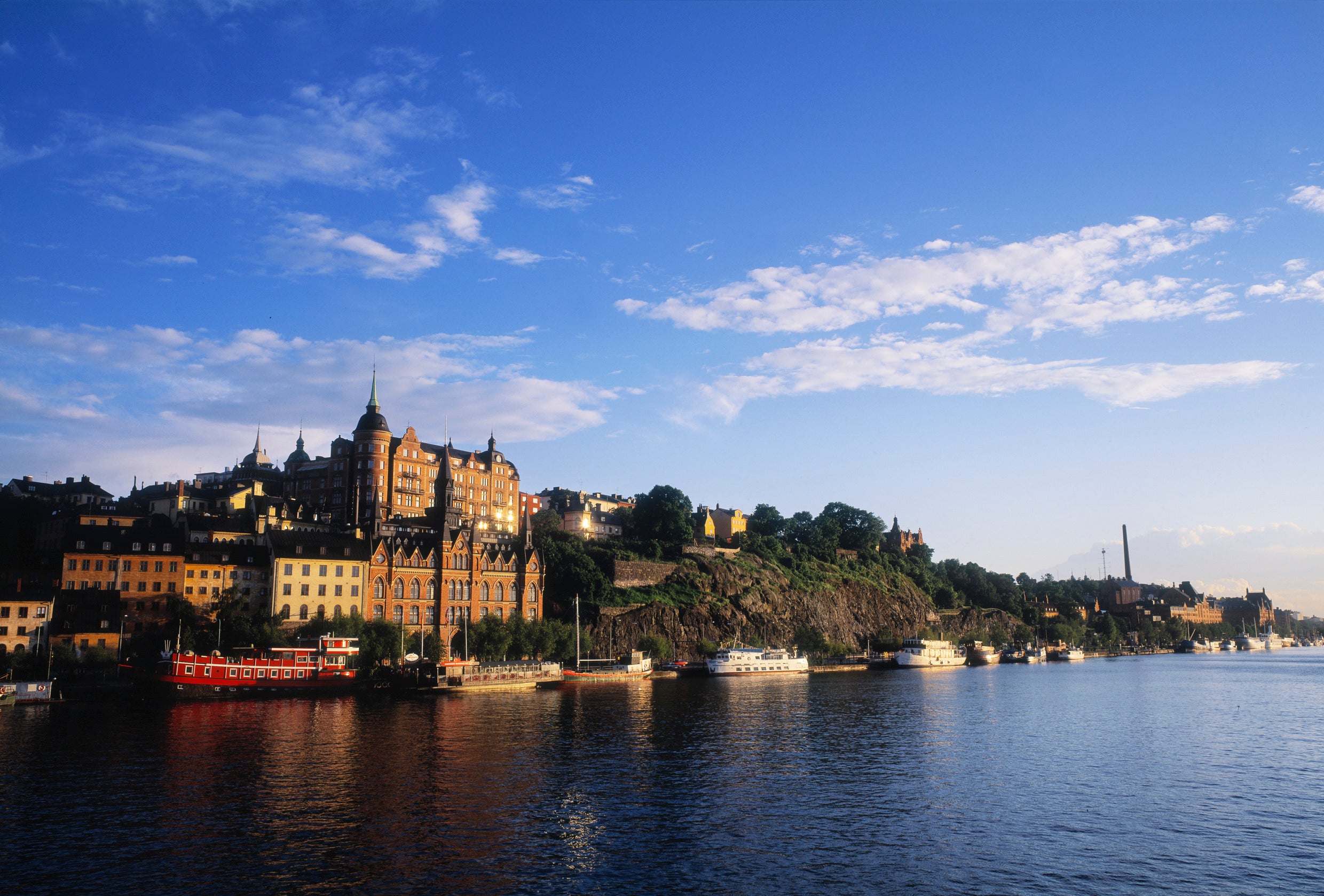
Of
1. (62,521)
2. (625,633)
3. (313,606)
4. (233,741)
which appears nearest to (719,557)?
(625,633)

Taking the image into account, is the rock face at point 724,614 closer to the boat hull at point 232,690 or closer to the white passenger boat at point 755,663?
the white passenger boat at point 755,663

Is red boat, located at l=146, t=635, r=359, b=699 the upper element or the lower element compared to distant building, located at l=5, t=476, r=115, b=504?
lower

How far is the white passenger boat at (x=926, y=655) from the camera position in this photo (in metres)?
Answer: 187

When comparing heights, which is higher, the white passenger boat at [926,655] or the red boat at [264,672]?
the red boat at [264,672]

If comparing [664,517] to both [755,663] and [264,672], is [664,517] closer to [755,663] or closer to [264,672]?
[755,663]

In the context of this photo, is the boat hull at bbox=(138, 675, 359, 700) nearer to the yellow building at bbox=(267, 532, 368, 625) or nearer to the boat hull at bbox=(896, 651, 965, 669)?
the yellow building at bbox=(267, 532, 368, 625)

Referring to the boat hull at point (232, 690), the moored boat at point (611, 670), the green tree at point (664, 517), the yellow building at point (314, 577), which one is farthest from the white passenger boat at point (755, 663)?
the boat hull at point (232, 690)

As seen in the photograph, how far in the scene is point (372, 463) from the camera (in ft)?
547

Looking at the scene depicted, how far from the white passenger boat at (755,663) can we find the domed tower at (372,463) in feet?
213

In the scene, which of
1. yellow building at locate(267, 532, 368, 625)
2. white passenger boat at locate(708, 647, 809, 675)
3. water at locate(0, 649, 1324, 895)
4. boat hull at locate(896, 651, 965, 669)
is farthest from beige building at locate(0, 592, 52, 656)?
boat hull at locate(896, 651, 965, 669)

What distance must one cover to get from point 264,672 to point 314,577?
25.0 metres

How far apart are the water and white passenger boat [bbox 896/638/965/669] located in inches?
4075

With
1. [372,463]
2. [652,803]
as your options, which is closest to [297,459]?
[372,463]

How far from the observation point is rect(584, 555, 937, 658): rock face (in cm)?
15350
